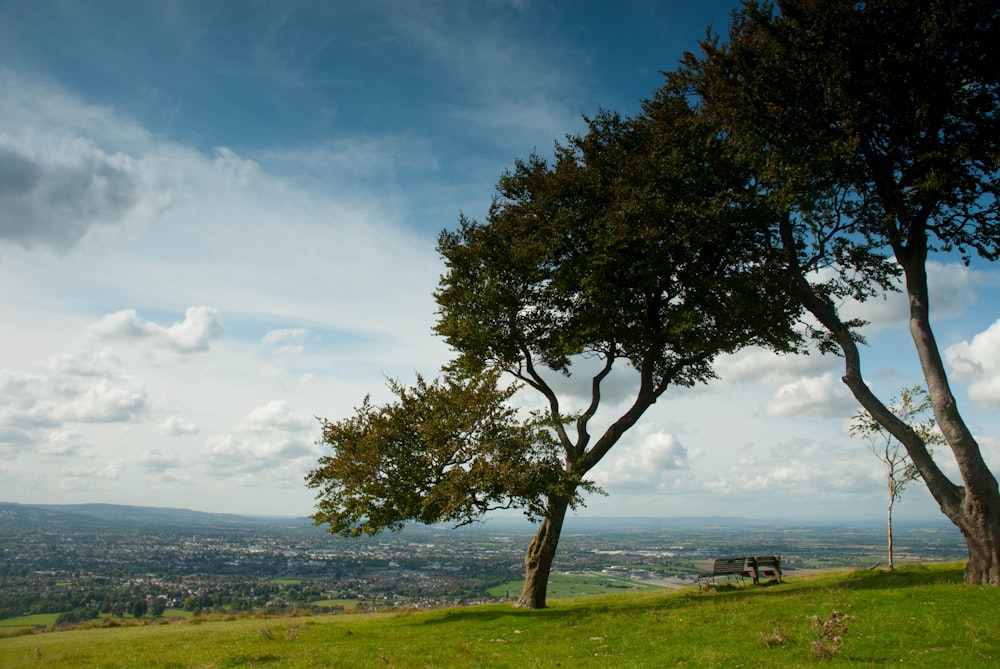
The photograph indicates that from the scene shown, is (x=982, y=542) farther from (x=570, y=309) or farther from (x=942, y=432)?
(x=570, y=309)

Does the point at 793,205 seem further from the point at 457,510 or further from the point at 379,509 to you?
the point at 379,509

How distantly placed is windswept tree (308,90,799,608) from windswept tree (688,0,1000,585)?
2.34 meters

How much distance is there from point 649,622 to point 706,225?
15.4 m

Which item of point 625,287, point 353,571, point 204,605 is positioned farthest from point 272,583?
point 625,287

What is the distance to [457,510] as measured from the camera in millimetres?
21281

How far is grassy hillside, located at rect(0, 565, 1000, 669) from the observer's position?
11297 millimetres

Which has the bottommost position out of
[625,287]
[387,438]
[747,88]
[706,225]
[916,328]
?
[387,438]

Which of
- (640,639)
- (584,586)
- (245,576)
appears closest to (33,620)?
(245,576)

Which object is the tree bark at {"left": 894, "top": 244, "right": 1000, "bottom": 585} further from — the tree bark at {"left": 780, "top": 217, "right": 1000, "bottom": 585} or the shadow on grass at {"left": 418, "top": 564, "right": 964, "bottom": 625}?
the shadow on grass at {"left": 418, "top": 564, "right": 964, "bottom": 625}

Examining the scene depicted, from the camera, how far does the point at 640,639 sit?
46.7 feet

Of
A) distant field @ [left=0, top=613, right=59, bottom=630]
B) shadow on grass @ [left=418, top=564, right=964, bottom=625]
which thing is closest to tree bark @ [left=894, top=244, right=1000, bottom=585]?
shadow on grass @ [left=418, top=564, right=964, bottom=625]

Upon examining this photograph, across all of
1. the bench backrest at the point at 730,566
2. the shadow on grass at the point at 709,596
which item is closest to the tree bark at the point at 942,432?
the shadow on grass at the point at 709,596

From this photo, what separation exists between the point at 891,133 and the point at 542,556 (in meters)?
21.1

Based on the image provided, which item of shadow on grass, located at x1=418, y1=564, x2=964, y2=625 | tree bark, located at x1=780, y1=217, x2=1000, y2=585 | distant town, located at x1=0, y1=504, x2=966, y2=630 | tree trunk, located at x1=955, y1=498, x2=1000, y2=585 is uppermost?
tree bark, located at x1=780, y1=217, x2=1000, y2=585
